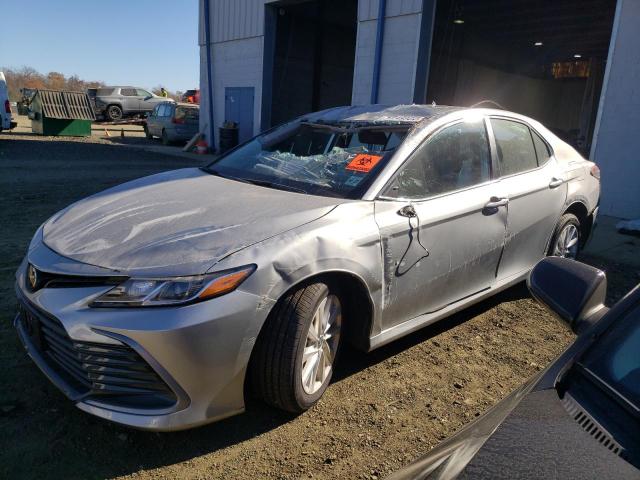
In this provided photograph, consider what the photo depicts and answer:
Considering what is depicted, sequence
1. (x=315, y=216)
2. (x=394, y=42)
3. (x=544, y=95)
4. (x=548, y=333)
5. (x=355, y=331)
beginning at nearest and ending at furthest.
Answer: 1. (x=315, y=216)
2. (x=355, y=331)
3. (x=548, y=333)
4. (x=394, y=42)
5. (x=544, y=95)

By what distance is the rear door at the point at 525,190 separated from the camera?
3.68 m

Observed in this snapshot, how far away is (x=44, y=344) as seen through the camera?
2412 millimetres

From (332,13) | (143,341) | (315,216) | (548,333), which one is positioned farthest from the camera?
(332,13)

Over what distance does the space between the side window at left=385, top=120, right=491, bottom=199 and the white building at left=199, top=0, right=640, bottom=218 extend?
5.59 metres

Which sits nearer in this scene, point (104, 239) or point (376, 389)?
point (104, 239)

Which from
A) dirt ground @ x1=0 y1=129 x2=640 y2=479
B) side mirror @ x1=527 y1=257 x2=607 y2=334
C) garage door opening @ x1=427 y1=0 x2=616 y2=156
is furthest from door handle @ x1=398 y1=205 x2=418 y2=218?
garage door opening @ x1=427 y1=0 x2=616 y2=156

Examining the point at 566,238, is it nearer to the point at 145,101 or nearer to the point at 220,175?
the point at 220,175

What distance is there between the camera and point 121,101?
26.9 meters

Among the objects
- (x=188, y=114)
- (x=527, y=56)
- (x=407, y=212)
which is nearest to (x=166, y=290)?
(x=407, y=212)

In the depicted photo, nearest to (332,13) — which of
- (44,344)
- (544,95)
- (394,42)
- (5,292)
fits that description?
(394,42)

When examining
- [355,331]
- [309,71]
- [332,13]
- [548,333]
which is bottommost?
[548,333]

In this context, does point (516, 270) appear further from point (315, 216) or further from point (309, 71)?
point (309, 71)

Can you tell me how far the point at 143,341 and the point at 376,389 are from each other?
4.67 feet

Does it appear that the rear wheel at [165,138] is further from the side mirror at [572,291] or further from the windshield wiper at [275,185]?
the side mirror at [572,291]
